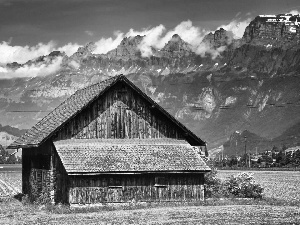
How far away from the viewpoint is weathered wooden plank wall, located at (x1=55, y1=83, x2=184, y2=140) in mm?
38938

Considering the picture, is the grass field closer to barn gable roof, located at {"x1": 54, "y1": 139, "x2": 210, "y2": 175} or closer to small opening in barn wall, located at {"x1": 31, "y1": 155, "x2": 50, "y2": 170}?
barn gable roof, located at {"x1": 54, "y1": 139, "x2": 210, "y2": 175}

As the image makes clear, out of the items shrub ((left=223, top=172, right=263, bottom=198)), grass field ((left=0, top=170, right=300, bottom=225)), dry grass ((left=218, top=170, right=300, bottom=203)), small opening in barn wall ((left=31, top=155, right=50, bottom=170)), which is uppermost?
small opening in barn wall ((left=31, top=155, right=50, bottom=170))

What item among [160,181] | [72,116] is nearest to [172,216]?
[160,181]

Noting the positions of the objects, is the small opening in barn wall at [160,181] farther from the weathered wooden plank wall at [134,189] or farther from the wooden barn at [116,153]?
the weathered wooden plank wall at [134,189]

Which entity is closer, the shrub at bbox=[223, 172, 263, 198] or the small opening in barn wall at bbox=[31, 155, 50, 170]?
the small opening in barn wall at bbox=[31, 155, 50, 170]

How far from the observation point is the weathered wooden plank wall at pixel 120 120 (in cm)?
3894

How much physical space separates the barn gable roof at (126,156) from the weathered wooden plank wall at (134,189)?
2.63 feet

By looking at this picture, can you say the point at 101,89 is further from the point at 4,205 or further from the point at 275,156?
the point at 275,156

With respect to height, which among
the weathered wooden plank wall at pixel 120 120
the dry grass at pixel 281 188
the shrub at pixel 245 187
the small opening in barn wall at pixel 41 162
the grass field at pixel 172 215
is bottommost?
the dry grass at pixel 281 188

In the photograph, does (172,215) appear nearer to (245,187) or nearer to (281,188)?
(245,187)

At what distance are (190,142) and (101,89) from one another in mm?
7271

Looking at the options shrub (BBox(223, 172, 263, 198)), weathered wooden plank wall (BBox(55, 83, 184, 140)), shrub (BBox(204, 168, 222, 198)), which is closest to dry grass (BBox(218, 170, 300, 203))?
shrub (BBox(223, 172, 263, 198))

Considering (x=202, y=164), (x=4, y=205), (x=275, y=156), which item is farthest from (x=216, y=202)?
(x=275, y=156)

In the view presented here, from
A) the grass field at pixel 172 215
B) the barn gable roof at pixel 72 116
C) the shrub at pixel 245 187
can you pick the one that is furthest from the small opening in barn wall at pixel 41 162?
the shrub at pixel 245 187
